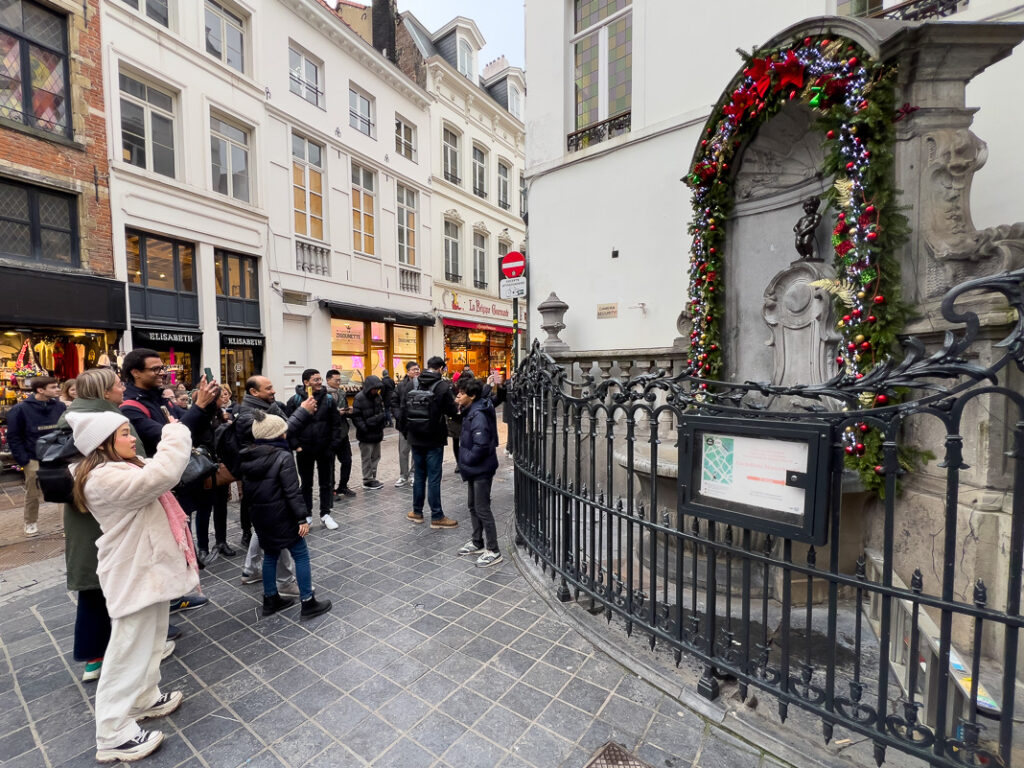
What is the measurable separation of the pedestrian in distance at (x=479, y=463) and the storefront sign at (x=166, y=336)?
33.2 feet

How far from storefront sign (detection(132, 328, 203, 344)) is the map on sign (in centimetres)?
1291

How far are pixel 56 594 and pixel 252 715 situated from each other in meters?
2.99

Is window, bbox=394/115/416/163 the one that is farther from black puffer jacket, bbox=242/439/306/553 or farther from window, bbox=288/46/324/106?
black puffer jacket, bbox=242/439/306/553

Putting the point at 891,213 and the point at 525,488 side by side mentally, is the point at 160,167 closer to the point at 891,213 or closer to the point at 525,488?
the point at 525,488

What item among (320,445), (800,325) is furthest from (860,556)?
(320,445)

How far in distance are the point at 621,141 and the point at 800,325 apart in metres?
5.08

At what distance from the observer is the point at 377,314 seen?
17.1 meters

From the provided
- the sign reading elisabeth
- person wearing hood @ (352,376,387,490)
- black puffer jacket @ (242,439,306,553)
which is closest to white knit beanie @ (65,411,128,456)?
black puffer jacket @ (242,439,306,553)

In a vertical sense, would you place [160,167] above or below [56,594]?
above

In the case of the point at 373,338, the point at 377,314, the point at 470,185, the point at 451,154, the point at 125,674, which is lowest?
the point at 125,674

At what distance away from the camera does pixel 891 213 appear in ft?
11.9

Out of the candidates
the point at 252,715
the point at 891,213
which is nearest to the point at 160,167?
the point at 252,715

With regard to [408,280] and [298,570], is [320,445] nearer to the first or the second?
[298,570]

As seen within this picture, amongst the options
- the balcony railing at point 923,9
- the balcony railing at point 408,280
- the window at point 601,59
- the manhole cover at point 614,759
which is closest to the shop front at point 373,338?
the balcony railing at point 408,280
